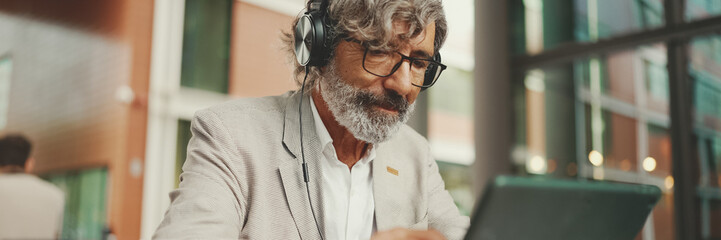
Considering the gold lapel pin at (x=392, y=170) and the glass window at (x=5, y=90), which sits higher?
the glass window at (x=5, y=90)

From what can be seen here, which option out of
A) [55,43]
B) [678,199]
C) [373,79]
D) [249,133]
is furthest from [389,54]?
[55,43]

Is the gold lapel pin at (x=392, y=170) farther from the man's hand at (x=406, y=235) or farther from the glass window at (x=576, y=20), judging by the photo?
the glass window at (x=576, y=20)

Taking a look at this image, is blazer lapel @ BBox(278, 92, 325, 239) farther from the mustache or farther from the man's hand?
the man's hand

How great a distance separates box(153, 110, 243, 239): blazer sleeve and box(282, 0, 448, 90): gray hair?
0.31 m

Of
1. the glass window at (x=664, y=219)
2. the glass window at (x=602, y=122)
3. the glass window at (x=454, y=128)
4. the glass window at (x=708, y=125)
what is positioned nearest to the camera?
the glass window at (x=708, y=125)

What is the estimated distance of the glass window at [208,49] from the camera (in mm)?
6246

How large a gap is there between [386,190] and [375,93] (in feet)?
0.75

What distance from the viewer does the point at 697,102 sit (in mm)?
3260

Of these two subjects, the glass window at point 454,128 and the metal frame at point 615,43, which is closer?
the metal frame at point 615,43

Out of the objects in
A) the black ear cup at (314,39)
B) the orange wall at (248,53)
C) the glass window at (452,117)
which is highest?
the orange wall at (248,53)

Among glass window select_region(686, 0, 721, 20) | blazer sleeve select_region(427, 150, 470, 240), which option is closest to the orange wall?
glass window select_region(686, 0, 721, 20)

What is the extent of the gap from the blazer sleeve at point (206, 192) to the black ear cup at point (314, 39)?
9.4 inches

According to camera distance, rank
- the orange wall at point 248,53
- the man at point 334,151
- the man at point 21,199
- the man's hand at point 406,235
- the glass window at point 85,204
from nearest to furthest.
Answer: the man's hand at point 406,235
the man at point 334,151
the man at point 21,199
the orange wall at point 248,53
the glass window at point 85,204

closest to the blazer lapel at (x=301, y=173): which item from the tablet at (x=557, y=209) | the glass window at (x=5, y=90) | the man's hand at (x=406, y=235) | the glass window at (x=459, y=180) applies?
the man's hand at (x=406, y=235)
